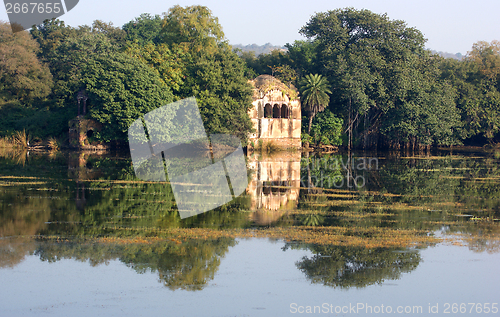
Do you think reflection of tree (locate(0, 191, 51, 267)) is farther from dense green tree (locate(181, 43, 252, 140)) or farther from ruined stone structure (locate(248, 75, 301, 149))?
ruined stone structure (locate(248, 75, 301, 149))

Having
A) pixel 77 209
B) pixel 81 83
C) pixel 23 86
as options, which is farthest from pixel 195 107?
pixel 77 209

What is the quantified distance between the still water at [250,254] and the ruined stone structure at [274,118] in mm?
25720

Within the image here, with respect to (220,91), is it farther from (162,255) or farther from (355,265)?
(355,265)

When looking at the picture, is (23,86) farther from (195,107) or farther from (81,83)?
(195,107)

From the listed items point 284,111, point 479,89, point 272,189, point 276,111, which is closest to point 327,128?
point 284,111

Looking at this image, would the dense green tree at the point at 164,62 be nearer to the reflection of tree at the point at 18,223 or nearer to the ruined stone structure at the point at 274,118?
the ruined stone structure at the point at 274,118

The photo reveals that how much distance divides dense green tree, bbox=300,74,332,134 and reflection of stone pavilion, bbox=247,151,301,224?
15.5 meters

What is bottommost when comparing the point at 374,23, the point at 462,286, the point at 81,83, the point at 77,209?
the point at 462,286

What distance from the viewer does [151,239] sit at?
12328 mm

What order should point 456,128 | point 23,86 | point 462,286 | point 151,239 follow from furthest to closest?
1. point 456,128
2. point 23,86
3. point 151,239
4. point 462,286

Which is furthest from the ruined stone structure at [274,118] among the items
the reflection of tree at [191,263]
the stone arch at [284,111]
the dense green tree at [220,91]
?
the reflection of tree at [191,263]

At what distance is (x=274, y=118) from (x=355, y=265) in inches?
1418

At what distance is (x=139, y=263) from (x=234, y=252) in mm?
2223

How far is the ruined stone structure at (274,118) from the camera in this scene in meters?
45.4
